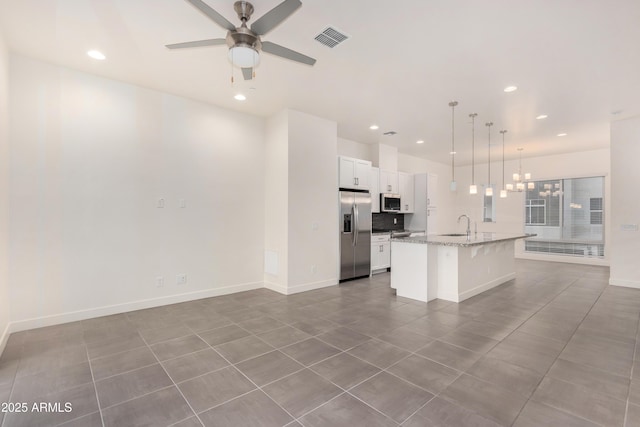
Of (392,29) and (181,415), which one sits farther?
(392,29)

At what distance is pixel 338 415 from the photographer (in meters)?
1.96

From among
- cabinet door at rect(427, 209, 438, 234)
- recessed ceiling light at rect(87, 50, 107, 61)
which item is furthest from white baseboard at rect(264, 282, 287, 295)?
cabinet door at rect(427, 209, 438, 234)

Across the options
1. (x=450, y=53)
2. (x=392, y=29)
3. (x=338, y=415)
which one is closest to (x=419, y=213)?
(x=450, y=53)

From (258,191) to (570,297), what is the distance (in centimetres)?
549

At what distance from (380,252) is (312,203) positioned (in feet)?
7.35

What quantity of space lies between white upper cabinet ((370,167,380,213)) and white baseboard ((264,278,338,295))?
6.99 ft

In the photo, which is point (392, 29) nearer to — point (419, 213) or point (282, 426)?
point (282, 426)

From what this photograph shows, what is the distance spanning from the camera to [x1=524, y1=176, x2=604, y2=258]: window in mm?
7836

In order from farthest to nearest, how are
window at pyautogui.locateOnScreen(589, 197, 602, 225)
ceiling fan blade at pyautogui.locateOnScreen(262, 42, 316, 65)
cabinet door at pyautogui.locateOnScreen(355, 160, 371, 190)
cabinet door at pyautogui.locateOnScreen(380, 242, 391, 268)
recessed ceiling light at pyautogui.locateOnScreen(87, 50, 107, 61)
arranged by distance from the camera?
window at pyautogui.locateOnScreen(589, 197, 602, 225), cabinet door at pyautogui.locateOnScreen(380, 242, 391, 268), cabinet door at pyautogui.locateOnScreen(355, 160, 371, 190), recessed ceiling light at pyautogui.locateOnScreen(87, 50, 107, 61), ceiling fan blade at pyautogui.locateOnScreen(262, 42, 316, 65)

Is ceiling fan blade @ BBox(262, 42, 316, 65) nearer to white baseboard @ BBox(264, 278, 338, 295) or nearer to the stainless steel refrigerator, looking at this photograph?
the stainless steel refrigerator

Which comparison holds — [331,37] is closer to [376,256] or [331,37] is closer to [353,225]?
[353,225]

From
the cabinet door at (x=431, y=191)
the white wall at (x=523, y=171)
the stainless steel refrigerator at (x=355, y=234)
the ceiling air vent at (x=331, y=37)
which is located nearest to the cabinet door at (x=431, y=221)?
the cabinet door at (x=431, y=191)

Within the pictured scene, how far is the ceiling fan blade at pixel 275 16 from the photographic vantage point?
6.34 ft

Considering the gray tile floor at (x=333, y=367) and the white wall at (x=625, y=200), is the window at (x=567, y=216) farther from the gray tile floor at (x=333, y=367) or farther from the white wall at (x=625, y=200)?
the gray tile floor at (x=333, y=367)
